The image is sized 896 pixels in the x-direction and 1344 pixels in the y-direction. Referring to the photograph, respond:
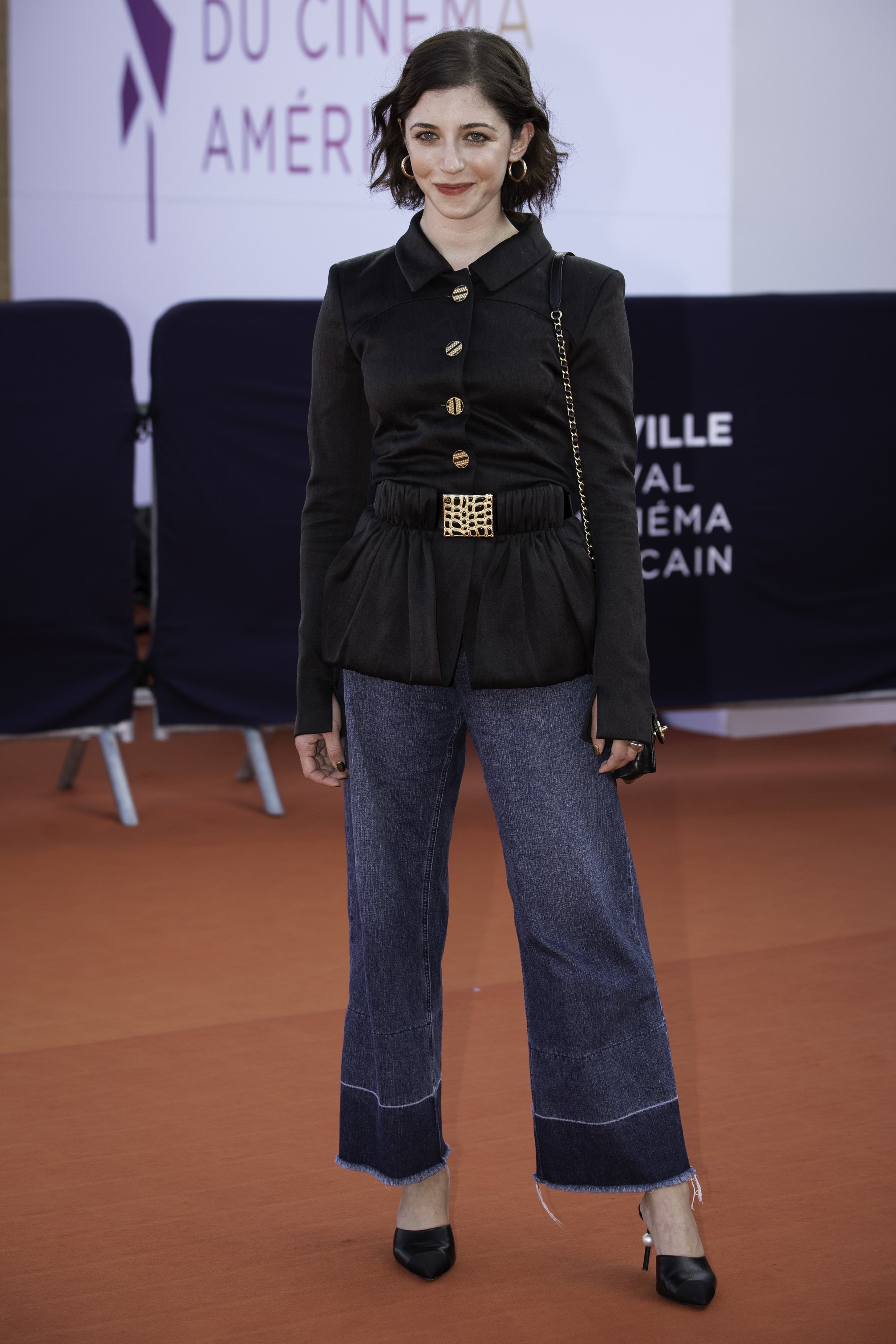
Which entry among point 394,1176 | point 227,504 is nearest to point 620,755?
point 394,1176

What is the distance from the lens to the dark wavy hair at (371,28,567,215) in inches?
84.4

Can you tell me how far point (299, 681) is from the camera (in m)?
2.39

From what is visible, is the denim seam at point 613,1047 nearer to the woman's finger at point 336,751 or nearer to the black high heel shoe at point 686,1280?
the black high heel shoe at point 686,1280

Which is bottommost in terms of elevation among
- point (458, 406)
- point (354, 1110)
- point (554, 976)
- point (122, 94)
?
point (354, 1110)

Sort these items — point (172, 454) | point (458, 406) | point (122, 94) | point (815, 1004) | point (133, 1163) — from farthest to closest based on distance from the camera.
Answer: point (122, 94), point (172, 454), point (815, 1004), point (133, 1163), point (458, 406)

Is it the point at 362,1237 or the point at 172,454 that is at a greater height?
the point at 172,454

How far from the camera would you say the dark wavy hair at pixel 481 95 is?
2143 millimetres

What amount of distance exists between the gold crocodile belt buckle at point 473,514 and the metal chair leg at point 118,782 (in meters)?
3.40

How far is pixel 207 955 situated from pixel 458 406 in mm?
2221

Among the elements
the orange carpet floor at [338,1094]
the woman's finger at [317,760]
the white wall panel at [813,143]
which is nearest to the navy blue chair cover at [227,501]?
the orange carpet floor at [338,1094]

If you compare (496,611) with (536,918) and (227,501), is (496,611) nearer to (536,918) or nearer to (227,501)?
(536,918)

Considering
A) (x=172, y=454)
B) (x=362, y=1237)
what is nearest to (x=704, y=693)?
Answer: (x=172, y=454)

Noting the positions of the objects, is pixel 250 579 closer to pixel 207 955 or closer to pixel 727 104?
pixel 207 955

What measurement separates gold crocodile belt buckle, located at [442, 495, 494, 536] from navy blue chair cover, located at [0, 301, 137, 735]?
127 inches
